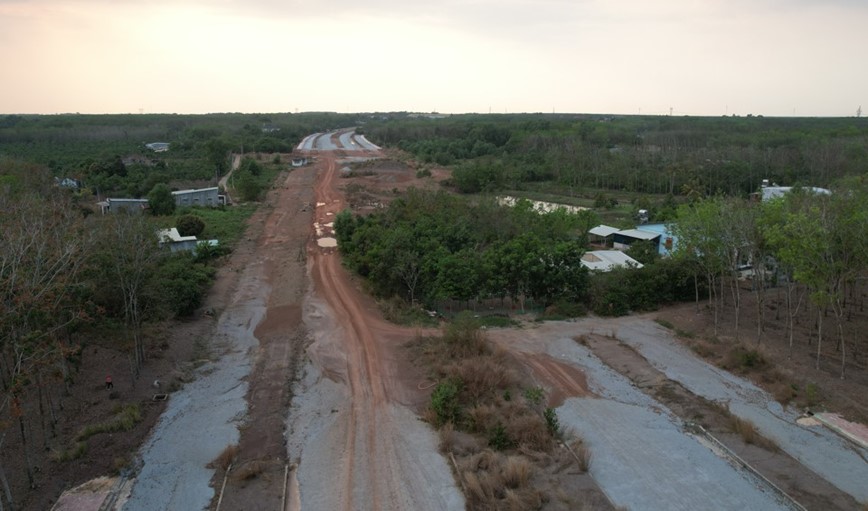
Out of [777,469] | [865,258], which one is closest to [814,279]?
[865,258]

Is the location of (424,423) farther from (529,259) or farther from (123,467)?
(529,259)

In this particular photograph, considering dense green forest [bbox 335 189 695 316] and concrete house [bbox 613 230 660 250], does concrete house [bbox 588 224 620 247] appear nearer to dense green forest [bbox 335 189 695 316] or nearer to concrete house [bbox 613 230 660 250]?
concrete house [bbox 613 230 660 250]

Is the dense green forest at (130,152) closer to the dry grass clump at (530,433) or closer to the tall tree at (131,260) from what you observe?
the tall tree at (131,260)

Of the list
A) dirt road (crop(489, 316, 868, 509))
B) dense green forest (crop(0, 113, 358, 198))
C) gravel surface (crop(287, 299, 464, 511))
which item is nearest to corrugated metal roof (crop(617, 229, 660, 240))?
dirt road (crop(489, 316, 868, 509))

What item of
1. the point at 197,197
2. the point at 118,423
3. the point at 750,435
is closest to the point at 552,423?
the point at 750,435

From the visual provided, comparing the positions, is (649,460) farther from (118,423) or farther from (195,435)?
(118,423)

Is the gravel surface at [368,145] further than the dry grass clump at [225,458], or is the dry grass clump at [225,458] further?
the gravel surface at [368,145]

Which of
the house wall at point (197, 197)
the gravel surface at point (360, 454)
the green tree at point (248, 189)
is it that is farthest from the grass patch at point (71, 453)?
the green tree at point (248, 189)
